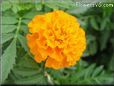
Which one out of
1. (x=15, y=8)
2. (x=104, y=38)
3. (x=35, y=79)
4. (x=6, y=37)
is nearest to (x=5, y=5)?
(x=15, y=8)

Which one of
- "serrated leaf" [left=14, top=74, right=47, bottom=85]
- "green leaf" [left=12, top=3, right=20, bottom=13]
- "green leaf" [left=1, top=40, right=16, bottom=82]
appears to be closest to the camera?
"green leaf" [left=1, top=40, right=16, bottom=82]

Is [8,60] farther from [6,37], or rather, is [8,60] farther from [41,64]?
[41,64]

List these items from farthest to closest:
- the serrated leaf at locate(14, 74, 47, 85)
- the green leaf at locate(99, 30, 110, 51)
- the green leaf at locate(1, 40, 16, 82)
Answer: the green leaf at locate(99, 30, 110, 51)
the serrated leaf at locate(14, 74, 47, 85)
the green leaf at locate(1, 40, 16, 82)

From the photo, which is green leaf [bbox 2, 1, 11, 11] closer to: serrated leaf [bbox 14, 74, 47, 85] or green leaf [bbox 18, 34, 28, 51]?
green leaf [bbox 18, 34, 28, 51]

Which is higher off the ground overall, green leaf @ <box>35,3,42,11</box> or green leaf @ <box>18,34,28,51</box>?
green leaf @ <box>35,3,42,11</box>

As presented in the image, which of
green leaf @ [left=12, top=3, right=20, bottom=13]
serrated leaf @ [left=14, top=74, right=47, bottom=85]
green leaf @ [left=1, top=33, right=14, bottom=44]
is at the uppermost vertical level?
green leaf @ [left=12, top=3, right=20, bottom=13]

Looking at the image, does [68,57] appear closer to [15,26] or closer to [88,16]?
→ [15,26]

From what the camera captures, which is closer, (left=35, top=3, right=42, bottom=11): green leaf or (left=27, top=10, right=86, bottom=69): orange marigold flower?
(left=27, top=10, right=86, bottom=69): orange marigold flower

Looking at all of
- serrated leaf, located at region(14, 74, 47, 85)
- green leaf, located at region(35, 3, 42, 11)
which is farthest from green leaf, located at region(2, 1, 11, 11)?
serrated leaf, located at region(14, 74, 47, 85)
